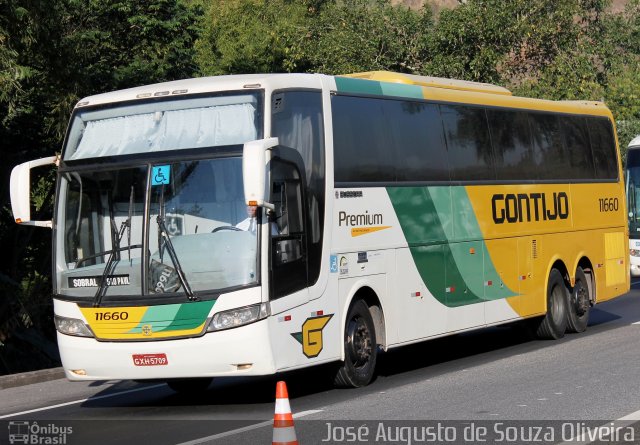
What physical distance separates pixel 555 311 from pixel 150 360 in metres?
8.49

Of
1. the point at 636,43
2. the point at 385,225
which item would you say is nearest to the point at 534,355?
the point at 385,225

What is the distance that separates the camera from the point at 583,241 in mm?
19547

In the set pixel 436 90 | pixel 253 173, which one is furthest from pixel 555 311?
pixel 253 173

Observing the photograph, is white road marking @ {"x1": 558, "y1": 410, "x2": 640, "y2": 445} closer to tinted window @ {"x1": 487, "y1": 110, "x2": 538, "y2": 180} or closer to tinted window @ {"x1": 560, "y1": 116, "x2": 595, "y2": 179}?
tinted window @ {"x1": 487, "y1": 110, "x2": 538, "y2": 180}

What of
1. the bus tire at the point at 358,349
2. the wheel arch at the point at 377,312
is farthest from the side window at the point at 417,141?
the bus tire at the point at 358,349

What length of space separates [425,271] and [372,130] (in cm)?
194

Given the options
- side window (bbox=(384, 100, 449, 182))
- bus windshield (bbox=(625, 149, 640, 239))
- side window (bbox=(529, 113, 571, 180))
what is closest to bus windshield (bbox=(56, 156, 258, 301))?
side window (bbox=(384, 100, 449, 182))

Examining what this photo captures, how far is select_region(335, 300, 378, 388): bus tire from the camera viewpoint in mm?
13281

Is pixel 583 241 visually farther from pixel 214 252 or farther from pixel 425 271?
pixel 214 252

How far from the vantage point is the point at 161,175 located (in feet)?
39.9

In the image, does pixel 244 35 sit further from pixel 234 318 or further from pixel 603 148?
pixel 234 318

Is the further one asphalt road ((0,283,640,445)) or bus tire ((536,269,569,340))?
bus tire ((536,269,569,340))

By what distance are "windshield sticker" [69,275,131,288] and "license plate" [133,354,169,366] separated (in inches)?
28.3

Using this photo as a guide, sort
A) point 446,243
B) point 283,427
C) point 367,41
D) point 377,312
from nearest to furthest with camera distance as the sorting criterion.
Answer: point 283,427 → point 377,312 → point 446,243 → point 367,41
